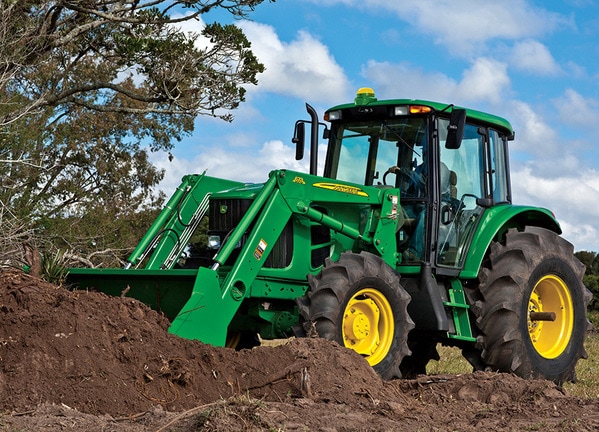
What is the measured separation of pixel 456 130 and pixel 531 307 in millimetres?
2213

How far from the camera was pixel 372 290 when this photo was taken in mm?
8062

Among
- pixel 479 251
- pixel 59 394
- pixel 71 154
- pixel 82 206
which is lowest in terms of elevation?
pixel 59 394

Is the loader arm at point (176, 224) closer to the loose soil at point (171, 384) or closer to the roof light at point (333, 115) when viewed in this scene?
the roof light at point (333, 115)

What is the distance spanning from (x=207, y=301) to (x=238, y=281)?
46cm

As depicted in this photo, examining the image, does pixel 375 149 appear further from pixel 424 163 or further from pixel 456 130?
pixel 456 130

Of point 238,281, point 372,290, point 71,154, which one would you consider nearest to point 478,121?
point 372,290

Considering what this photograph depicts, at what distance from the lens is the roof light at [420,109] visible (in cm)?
909

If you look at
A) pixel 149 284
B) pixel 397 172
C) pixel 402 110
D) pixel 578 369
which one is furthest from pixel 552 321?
pixel 149 284

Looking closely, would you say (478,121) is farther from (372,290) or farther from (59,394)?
(59,394)

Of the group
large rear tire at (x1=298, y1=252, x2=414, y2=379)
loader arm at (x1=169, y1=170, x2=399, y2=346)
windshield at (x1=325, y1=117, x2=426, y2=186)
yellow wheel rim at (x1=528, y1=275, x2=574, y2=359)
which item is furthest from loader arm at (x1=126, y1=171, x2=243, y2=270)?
yellow wheel rim at (x1=528, y1=275, x2=574, y2=359)

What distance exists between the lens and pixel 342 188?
8.79 meters

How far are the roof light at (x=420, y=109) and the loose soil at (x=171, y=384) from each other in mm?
3007

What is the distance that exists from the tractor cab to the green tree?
5.41 meters

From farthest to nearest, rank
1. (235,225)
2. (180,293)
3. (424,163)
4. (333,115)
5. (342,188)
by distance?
1. (333,115)
2. (424,163)
3. (342,188)
4. (235,225)
5. (180,293)
